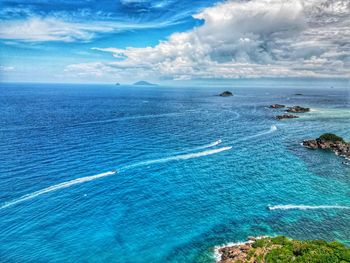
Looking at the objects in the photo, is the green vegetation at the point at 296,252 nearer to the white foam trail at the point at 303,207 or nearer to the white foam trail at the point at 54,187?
the white foam trail at the point at 303,207

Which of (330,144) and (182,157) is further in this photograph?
(330,144)

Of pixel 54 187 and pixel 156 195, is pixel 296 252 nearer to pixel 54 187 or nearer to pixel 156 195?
pixel 156 195

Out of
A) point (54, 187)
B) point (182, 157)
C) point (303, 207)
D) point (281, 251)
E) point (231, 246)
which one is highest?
point (54, 187)

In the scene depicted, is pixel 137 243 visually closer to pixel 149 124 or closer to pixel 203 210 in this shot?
pixel 203 210

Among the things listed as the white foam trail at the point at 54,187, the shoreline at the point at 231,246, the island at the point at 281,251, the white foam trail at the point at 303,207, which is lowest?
the white foam trail at the point at 303,207

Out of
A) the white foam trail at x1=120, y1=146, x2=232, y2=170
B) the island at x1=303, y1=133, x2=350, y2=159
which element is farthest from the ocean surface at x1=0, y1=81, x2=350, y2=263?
the island at x1=303, y1=133, x2=350, y2=159

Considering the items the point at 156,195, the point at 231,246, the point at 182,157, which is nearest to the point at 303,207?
the point at 231,246

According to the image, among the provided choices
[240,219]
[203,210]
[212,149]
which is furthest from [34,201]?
[212,149]

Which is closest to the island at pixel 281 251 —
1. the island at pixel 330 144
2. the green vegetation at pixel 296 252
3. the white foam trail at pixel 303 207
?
the green vegetation at pixel 296 252
